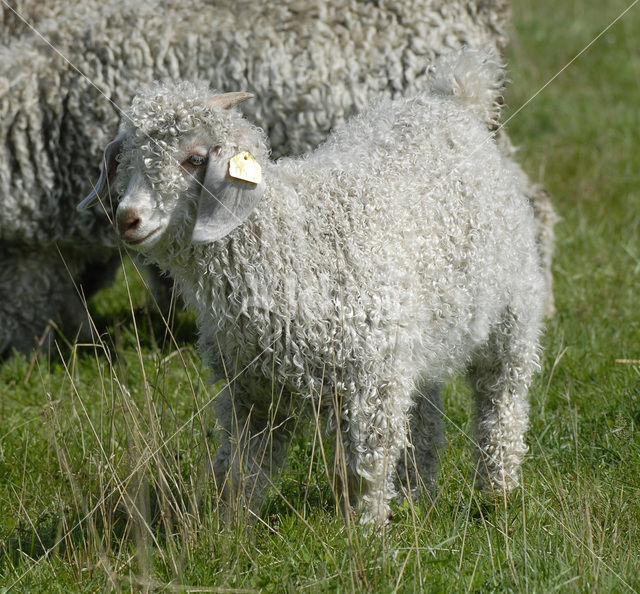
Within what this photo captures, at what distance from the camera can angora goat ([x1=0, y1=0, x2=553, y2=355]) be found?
4.94m

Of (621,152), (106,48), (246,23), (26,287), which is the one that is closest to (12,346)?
(26,287)

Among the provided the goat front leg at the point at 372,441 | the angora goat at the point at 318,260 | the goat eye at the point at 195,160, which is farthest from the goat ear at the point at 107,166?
the goat front leg at the point at 372,441

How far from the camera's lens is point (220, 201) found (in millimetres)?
2889

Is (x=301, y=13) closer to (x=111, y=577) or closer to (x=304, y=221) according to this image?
(x=304, y=221)

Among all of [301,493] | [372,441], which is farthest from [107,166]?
[301,493]

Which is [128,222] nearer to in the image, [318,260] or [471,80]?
[318,260]

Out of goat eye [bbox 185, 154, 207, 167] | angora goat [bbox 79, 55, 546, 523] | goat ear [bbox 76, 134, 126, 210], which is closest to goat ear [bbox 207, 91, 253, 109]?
angora goat [bbox 79, 55, 546, 523]

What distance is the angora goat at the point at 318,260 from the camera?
292 cm

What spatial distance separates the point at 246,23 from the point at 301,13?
0.88 ft

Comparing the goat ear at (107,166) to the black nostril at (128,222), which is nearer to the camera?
the black nostril at (128,222)

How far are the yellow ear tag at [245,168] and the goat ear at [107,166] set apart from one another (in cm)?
38

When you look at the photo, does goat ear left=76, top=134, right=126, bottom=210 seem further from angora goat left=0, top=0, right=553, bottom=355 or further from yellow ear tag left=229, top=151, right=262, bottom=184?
angora goat left=0, top=0, right=553, bottom=355

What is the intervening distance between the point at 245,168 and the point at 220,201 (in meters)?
0.11

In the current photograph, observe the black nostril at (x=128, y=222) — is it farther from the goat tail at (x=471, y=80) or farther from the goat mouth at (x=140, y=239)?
the goat tail at (x=471, y=80)
